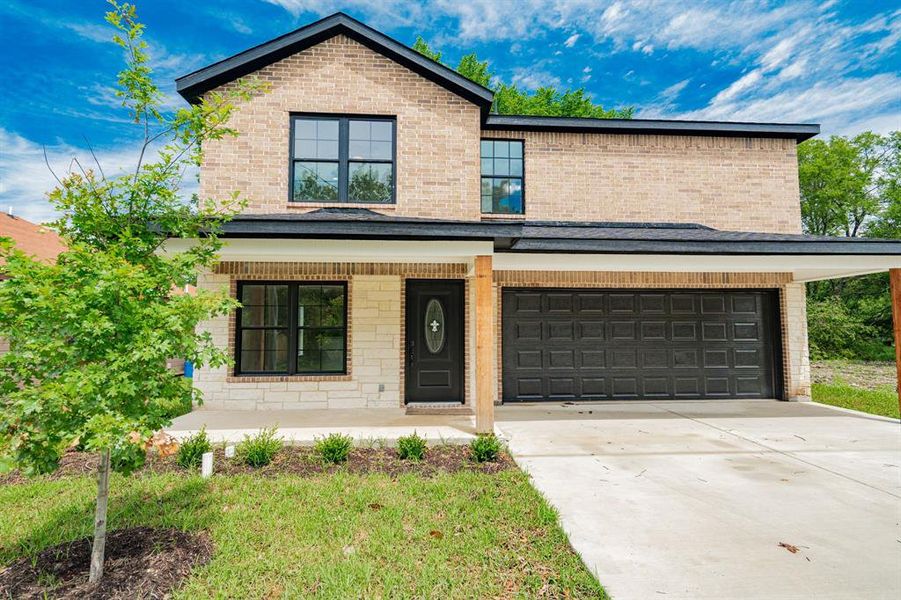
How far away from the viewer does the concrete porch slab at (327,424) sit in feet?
18.9

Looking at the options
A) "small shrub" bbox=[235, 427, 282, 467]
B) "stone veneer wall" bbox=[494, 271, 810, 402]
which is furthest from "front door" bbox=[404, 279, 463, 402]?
"small shrub" bbox=[235, 427, 282, 467]

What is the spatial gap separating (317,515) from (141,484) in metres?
2.15

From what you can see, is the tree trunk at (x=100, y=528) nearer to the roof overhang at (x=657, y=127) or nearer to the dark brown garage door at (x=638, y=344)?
the dark brown garage door at (x=638, y=344)

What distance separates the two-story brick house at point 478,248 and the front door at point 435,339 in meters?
0.04

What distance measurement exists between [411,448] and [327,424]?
76.6 inches

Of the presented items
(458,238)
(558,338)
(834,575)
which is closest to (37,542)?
(458,238)

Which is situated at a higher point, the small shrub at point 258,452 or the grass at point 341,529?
the small shrub at point 258,452

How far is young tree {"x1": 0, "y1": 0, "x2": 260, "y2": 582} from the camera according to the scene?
251cm

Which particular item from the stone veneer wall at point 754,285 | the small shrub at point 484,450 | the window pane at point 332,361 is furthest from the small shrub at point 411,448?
the stone veneer wall at point 754,285

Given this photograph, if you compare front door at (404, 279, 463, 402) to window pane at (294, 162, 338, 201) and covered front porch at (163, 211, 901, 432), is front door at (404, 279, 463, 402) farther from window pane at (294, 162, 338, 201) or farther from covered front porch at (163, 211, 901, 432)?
window pane at (294, 162, 338, 201)

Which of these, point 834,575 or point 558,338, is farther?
point 558,338

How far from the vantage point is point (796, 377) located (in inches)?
354

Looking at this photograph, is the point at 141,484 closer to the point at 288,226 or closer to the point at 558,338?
the point at 288,226

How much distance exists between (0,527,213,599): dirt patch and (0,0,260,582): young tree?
0.51 feet
